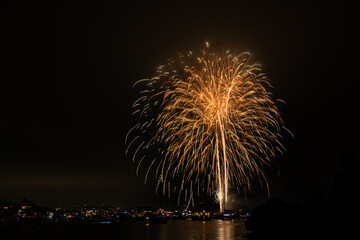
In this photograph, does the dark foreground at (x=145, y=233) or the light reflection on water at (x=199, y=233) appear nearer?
the light reflection on water at (x=199, y=233)

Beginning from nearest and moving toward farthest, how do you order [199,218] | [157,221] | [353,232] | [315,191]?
1. [353,232]
2. [315,191]
3. [157,221]
4. [199,218]

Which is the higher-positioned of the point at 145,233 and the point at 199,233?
the point at 199,233

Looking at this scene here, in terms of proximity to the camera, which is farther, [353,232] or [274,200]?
[274,200]

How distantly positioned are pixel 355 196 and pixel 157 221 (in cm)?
10431

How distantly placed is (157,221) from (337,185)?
10412cm

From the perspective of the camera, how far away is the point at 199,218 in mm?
145375

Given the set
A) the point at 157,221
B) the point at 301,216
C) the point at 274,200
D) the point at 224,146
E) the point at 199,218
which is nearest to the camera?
the point at 301,216

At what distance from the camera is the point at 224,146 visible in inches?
1465

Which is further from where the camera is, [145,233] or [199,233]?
[145,233]

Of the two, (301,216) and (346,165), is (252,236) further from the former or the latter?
(346,165)

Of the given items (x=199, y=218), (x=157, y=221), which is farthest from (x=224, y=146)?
(x=199, y=218)

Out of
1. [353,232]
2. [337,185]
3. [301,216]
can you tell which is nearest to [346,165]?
[337,185]

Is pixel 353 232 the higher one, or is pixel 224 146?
pixel 224 146

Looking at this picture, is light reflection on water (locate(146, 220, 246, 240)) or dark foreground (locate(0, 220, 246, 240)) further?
dark foreground (locate(0, 220, 246, 240))
